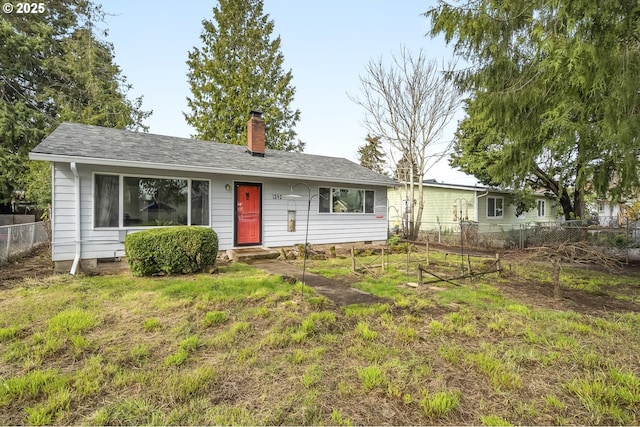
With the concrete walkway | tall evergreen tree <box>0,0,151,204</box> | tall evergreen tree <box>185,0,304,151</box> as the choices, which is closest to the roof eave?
the concrete walkway

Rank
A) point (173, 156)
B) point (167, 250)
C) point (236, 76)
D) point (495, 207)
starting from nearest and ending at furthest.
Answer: point (167, 250) < point (173, 156) < point (495, 207) < point (236, 76)

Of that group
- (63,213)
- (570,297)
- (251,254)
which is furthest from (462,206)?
(63,213)

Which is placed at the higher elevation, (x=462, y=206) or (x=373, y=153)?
(x=373, y=153)

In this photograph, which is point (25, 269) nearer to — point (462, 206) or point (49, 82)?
point (49, 82)

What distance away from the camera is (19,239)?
28.1 ft

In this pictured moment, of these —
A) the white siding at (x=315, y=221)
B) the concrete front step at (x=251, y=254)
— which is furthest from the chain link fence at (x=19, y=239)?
the white siding at (x=315, y=221)

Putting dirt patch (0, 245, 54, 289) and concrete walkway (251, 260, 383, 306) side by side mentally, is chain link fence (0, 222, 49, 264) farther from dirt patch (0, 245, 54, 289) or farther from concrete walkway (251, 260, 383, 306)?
concrete walkway (251, 260, 383, 306)

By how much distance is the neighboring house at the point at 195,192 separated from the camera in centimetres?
680

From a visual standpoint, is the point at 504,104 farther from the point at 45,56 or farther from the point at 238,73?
the point at 45,56

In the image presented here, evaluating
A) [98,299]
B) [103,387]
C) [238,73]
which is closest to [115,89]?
[238,73]

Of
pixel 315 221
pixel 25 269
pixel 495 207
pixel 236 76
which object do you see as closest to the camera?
pixel 25 269

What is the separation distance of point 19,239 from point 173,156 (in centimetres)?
492

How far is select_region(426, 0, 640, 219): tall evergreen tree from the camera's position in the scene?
3.85m

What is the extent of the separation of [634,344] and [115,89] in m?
25.4
